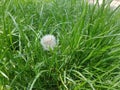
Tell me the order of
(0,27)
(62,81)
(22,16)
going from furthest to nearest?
(22,16) < (0,27) < (62,81)

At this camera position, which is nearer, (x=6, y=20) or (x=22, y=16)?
(x=6, y=20)

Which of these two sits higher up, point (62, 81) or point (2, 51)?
point (2, 51)

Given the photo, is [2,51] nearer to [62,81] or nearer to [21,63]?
[21,63]

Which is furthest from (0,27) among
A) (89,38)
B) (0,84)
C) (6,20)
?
(89,38)

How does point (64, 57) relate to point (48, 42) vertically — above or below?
below

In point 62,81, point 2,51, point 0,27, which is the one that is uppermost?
point 0,27

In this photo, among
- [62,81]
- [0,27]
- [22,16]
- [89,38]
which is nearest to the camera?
[62,81]

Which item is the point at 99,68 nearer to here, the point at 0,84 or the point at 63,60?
the point at 63,60
